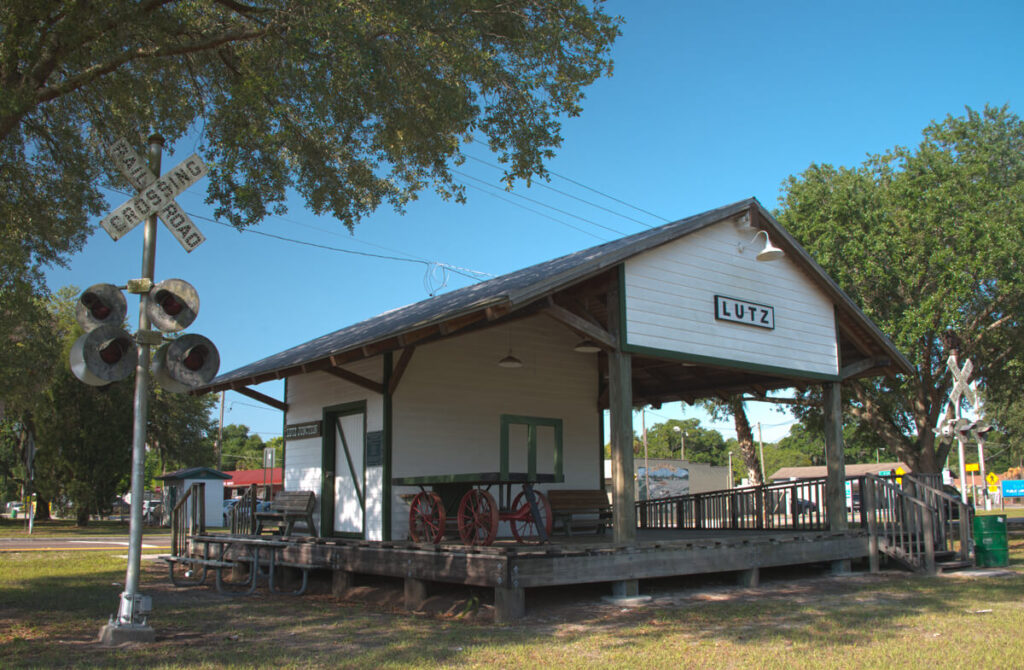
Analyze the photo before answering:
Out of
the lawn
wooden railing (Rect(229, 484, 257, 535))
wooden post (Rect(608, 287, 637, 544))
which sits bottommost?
the lawn

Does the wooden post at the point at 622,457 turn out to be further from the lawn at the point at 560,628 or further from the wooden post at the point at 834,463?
the wooden post at the point at 834,463

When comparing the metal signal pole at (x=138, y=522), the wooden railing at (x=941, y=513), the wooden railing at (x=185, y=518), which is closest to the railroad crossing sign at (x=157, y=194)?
the metal signal pole at (x=138, y=522)

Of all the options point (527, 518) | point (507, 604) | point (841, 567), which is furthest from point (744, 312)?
point (507, 604)

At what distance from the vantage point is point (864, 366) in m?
14.5

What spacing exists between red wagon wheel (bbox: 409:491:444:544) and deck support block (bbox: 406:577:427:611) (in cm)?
59

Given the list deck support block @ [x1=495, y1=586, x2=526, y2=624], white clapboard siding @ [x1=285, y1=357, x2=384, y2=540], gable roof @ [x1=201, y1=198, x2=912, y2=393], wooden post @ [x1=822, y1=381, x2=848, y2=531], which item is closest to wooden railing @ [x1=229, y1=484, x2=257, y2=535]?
white clapboard siding @ [x1=285, y1=357, x2=384, y2=540]

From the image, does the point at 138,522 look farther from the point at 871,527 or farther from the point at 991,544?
the point at 991,544

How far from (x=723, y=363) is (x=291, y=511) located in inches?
284

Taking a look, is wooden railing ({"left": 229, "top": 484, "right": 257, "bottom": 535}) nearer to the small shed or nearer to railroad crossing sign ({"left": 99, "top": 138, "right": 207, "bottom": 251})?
railroad crossing sign ({"left": 99, "top": 138, "right": 207, "bottom": 251})

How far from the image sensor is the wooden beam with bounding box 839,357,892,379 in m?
14.3

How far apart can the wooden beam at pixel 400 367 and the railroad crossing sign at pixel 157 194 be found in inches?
181

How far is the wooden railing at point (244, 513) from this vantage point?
1427 centimetres

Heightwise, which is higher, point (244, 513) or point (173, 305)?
point (173, 305)

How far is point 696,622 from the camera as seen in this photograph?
330 inches
